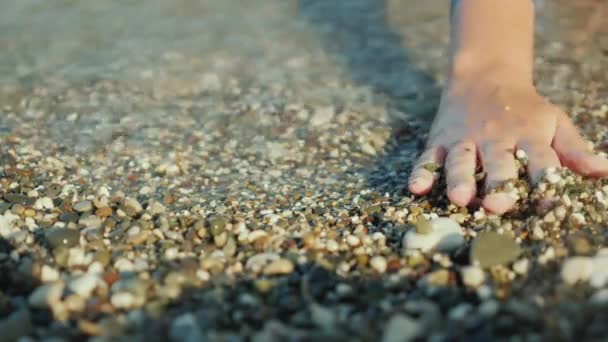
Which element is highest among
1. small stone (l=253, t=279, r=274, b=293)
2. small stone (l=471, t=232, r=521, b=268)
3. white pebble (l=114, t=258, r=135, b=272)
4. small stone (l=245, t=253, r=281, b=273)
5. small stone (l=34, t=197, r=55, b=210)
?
small stone (l=253, t=279, r=274, b=293)

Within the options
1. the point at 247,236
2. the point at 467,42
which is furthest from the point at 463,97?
the point at 247,236

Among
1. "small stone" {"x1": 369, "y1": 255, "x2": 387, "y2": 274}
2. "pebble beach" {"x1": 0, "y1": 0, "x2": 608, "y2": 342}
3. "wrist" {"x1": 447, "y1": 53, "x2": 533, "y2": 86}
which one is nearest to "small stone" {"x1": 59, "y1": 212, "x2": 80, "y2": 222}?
"pebble beach" {"x1": 0, "y1": 0, "x2": 608, "y2": 342}

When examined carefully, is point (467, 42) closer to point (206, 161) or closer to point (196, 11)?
point (206, 161)

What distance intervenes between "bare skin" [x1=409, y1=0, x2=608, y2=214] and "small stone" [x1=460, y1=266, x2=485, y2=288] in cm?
39

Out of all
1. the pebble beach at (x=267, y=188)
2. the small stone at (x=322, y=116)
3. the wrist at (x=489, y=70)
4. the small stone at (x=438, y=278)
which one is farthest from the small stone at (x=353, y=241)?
the small stone at (x=322, y=116)

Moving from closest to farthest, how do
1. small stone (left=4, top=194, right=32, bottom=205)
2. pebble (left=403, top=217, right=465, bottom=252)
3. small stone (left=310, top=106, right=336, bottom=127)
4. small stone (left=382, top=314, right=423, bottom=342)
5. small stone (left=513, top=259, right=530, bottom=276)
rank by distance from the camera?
small stone (left=382, top=314, right=423, bottom=342), small stone (left=513, top=259, right=530, bottom=276), pebble (left=403, top=217, right=465, bottom=252), small stone (left=4, top=194, right=32, bottom=205), small stone (left=310, top=106, right=336, bottom=127)

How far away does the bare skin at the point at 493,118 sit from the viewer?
1905 mm

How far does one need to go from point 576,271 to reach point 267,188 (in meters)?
1.07

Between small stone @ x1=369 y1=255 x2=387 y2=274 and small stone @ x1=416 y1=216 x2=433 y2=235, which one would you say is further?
small stone @ x1=416 y1=216 x2=433 y2=235

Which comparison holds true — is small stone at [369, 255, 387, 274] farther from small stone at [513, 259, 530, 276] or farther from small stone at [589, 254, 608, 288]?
small stone at [589, 254, 608, 288]

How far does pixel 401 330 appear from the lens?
1162 millimetres

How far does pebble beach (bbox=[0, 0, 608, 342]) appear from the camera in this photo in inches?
50.2

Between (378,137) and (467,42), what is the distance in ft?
1.53

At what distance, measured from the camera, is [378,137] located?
2592mm
